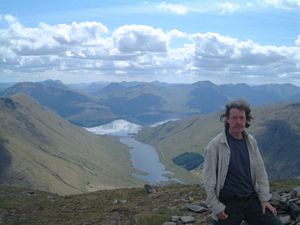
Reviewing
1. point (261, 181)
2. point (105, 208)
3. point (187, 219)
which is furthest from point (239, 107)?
point (105, 208)

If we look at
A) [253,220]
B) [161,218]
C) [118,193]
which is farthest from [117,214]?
[253,220]

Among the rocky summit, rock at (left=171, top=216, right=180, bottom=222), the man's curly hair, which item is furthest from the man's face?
rock at (left=171, top=216, right=180, bottom=222)

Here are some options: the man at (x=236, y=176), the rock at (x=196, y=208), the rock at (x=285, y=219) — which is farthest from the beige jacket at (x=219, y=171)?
the rock at (x=196, y=208)

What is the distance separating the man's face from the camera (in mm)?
13609

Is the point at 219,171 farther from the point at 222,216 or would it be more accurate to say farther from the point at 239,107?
the point at 239,107

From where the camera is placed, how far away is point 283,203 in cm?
2058

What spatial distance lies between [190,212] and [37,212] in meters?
16.2

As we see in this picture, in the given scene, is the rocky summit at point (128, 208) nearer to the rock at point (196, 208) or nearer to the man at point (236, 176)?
the rock at point (196, 208)

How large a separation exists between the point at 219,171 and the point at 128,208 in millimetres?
17698

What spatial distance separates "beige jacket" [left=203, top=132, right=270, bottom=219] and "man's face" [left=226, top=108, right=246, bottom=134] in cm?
42

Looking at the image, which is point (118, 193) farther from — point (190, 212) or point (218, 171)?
point (218, 171)

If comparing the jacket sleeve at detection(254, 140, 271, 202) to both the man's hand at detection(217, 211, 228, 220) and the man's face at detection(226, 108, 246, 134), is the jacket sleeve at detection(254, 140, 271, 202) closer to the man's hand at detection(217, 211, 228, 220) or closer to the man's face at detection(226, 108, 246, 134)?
the man's face at detection(226, 108, 246, 134)

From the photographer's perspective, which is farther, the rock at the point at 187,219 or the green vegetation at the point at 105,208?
the green vegetation at the point at 105,208

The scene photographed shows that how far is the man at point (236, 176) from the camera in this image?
44.1ft
